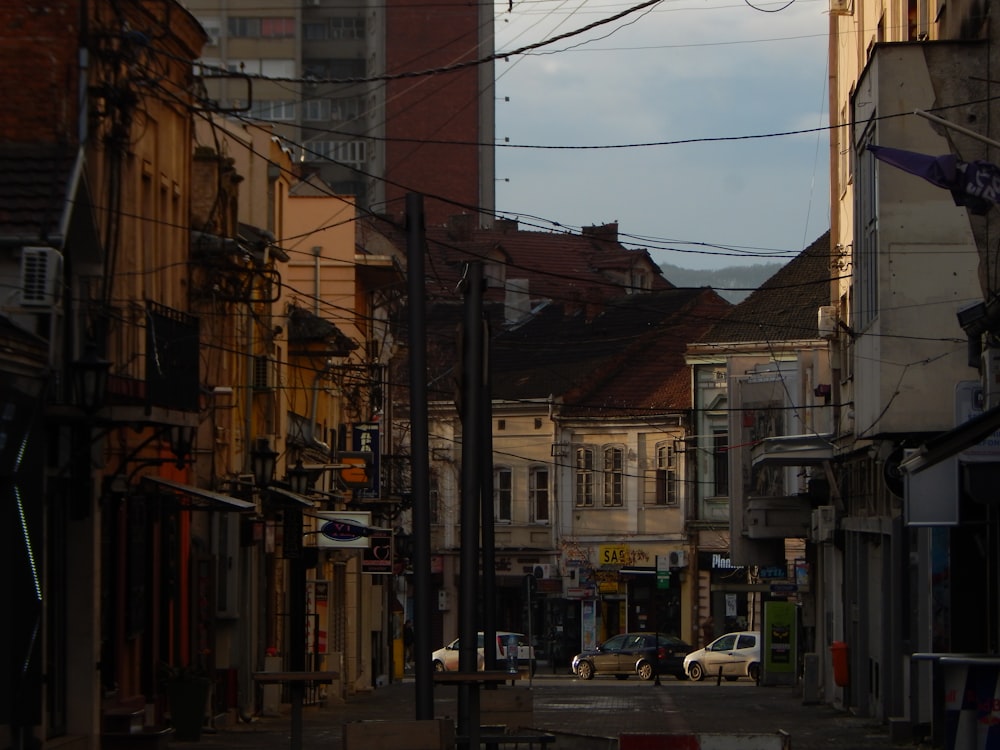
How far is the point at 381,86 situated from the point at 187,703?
70.2 metres

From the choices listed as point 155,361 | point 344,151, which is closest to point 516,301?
point 344,151

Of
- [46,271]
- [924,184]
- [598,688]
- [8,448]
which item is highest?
[924,184]

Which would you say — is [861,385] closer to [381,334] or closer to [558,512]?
[381,334]

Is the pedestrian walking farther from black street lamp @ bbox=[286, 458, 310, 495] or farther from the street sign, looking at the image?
black street lamp @ bbox=[286, 458, 310, 495]

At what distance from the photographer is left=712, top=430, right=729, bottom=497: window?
67.2m

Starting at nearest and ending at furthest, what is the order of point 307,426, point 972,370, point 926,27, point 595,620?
point 972,370 → point 926,27 → point 307,426 → point 595,620

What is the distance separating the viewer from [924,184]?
73.9 feet

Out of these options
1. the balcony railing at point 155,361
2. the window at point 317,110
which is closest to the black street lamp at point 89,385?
the balcony railing at point 155,361

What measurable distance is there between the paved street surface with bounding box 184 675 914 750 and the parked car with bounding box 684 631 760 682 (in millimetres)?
10599

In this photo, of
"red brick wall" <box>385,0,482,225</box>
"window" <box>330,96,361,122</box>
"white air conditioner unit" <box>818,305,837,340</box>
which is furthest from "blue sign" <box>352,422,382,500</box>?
"window" <box>330,96,361,122</box>

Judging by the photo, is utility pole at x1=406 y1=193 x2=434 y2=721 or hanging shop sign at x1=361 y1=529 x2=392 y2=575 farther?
hanging shop sign at x1=361 y1=529 x2=392 y2=575

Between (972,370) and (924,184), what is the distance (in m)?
2.25

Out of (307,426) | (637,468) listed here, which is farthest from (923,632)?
(637,468)

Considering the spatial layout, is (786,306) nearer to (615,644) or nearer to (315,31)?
(615,644)
